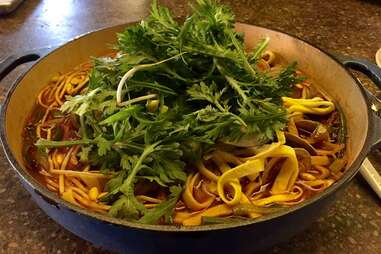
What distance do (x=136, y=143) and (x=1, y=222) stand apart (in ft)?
1.01

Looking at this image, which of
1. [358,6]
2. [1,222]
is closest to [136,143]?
[1,222]

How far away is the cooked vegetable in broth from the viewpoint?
0.80m

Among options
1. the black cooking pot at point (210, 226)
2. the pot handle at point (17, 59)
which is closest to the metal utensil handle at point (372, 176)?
the black cooking pot at point (210, 226)

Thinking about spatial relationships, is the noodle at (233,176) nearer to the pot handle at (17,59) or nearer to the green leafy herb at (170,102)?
the green leafy herb at (170,102)

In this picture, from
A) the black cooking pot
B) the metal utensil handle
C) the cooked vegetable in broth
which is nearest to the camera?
the black cooking pot

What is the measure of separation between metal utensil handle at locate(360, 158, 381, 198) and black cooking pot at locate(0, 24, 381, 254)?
0.07 metres

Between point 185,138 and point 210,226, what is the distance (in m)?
0.20

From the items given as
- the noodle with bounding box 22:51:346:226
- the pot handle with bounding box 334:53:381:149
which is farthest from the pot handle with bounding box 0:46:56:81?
the pot handle with bounding box 334:53:381:149

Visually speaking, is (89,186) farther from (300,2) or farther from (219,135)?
(300,2)

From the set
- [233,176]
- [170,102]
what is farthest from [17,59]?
[233,176]

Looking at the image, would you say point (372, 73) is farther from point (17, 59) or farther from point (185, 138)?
point (17, 59)

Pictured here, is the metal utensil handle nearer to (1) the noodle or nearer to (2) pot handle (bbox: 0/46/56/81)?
(1) the noodle

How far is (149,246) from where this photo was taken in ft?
2.23

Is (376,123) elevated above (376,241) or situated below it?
above
